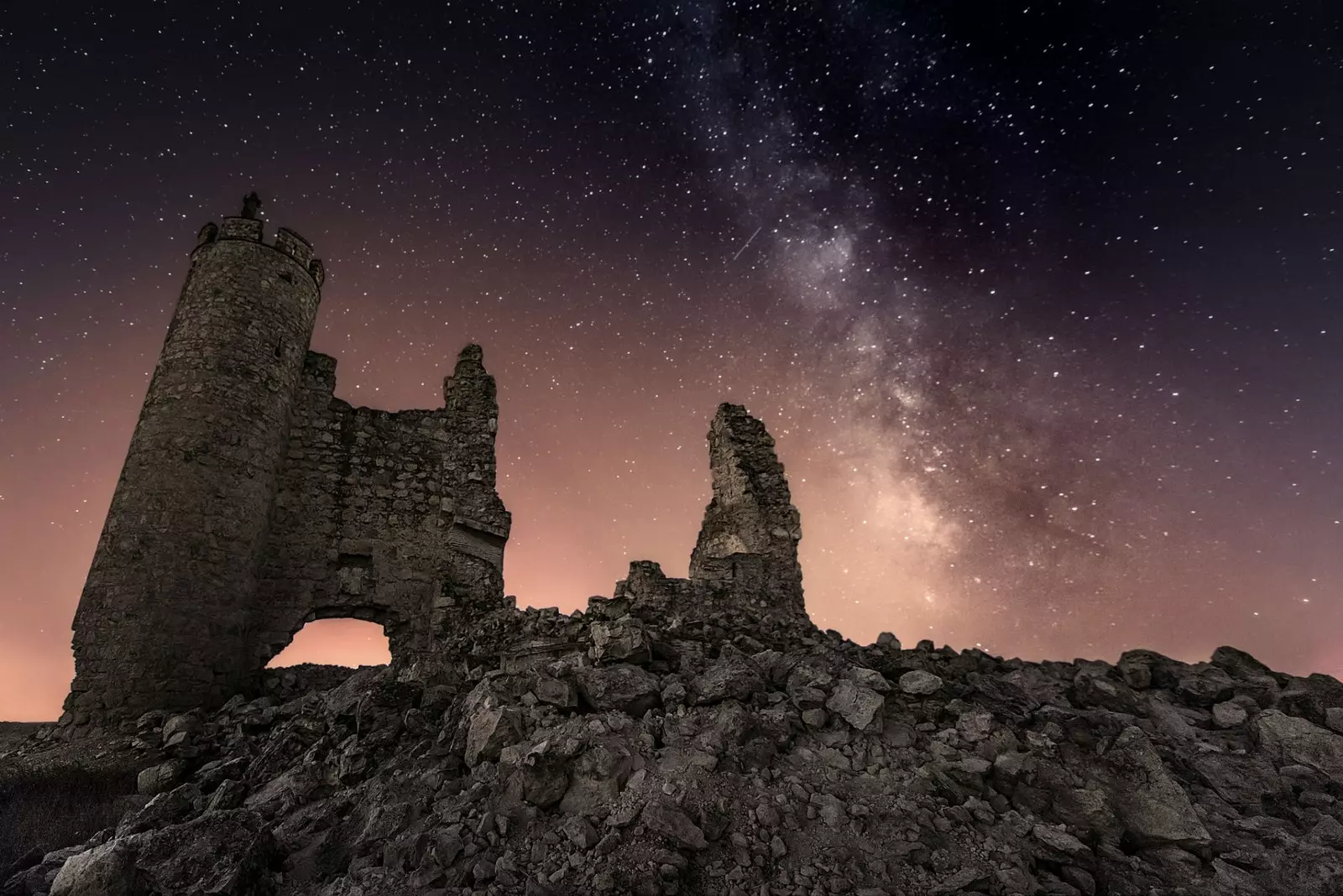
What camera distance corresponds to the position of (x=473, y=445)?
1141cm

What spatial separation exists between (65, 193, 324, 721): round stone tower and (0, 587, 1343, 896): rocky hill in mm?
1213

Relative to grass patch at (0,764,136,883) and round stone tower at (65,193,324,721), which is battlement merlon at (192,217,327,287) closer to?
round stone tower at (65,193,324,721)

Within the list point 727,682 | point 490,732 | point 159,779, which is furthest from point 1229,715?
point 159,779

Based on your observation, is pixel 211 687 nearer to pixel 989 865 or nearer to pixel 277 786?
pixel 277 786

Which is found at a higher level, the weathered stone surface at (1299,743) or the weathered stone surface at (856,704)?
the weathered stone surface at (856,704)

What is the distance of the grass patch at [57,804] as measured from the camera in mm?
5523

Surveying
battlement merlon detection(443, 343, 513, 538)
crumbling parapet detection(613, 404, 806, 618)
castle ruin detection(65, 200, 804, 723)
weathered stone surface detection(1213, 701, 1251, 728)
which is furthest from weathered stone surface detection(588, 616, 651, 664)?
weathered stone surface detection(1213, 701, 1251, 728)

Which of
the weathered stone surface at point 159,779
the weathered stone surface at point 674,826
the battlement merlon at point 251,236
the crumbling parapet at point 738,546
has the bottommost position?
the weathered stone surface at point 674,826

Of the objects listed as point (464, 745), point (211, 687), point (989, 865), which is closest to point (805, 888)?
point (989, 865)

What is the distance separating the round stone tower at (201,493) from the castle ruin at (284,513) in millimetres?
25

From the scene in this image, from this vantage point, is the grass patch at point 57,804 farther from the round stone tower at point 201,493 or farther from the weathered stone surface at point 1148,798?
the weathered stone surface at point 1148,798

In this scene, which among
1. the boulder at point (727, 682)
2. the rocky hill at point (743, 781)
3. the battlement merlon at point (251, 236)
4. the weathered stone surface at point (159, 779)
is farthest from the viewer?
the battlement merlon at point (251, 236)

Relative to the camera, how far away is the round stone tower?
8.09 metres

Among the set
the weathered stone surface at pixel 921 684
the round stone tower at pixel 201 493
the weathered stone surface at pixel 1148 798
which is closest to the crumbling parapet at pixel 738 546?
the weathered stone surface at pixel 921 684
